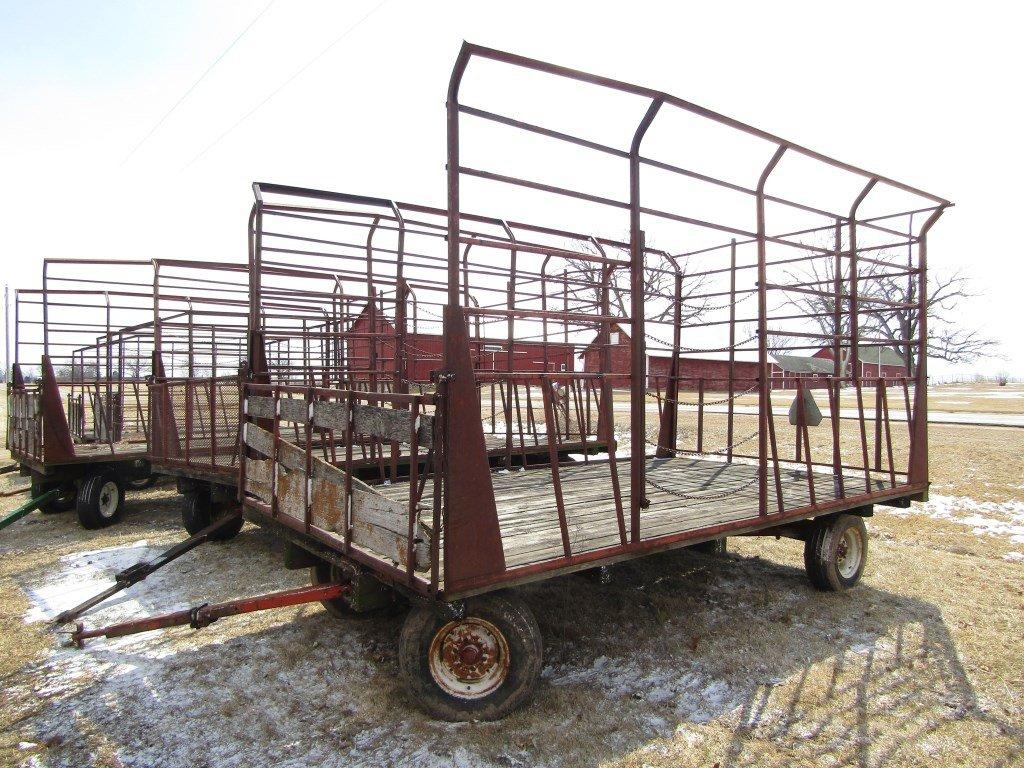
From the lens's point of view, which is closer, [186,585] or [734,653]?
[734,653]

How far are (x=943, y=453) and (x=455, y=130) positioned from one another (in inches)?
453

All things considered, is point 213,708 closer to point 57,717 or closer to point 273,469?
point 57,717

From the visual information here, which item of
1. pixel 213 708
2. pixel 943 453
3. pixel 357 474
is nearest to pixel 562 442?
pixel 357 474

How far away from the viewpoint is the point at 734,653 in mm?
4195

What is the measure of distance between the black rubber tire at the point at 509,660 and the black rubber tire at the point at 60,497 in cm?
685

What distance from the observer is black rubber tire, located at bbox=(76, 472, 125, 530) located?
24.8ft

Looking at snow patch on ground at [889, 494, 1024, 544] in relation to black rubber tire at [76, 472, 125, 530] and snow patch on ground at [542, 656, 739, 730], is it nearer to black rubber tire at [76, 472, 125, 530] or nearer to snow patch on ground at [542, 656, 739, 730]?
snow patch on ground at [542, 656, 739, 730]

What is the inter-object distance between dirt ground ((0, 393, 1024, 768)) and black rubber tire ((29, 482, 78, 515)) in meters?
2.18

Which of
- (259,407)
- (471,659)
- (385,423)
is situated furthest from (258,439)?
(471,659)

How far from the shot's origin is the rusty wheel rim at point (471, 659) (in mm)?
3316

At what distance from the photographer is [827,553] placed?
5.27m

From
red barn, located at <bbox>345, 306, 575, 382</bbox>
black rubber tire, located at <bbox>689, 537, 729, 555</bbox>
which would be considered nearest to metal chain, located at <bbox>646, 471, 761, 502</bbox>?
black rubber tire, located at <bbox>689, 537, 729, 555</bbox>

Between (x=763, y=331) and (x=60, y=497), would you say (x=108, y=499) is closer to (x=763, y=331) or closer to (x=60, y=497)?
(x=60, y=497)

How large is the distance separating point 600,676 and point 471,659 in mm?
973
